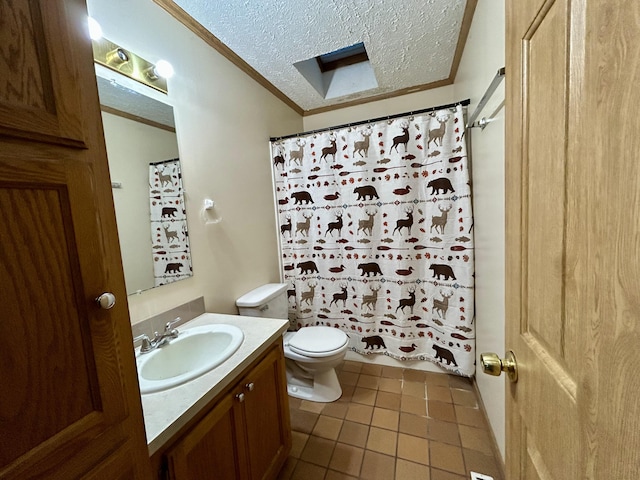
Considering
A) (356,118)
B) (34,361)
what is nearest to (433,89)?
(356,118)

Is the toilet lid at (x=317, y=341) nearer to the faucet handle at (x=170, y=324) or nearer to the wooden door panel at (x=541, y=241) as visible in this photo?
the faucet handle at (x=170, y=324)

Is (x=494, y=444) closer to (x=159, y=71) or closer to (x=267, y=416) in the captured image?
(x=267, y=416)

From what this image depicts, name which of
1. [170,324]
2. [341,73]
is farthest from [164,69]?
[341,73]

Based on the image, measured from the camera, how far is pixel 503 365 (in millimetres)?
Result: 659

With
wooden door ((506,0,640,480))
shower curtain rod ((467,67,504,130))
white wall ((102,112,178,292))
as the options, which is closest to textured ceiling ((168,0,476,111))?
shower curtain rod ((467,67,504,130))

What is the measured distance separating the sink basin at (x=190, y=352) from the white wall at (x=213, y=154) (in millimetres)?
205

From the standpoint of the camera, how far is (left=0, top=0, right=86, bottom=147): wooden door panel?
0.39m

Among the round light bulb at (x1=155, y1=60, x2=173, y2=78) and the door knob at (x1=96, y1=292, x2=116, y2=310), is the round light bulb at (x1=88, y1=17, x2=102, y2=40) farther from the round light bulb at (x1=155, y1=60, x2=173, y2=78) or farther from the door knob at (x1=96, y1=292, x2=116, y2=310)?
the door knob at (x1=96, y1=292, x2=116, y2=310)

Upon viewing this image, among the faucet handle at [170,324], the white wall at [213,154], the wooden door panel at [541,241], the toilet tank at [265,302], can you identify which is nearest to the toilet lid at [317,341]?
the toilet tank at [265,302]

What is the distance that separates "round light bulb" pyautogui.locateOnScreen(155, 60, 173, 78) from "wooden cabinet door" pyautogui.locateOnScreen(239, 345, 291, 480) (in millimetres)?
1525

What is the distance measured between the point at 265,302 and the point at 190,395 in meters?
0.99

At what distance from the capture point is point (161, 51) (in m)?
1.37

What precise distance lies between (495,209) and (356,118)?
1720 millimetres

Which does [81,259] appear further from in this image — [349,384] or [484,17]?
[349,384]
